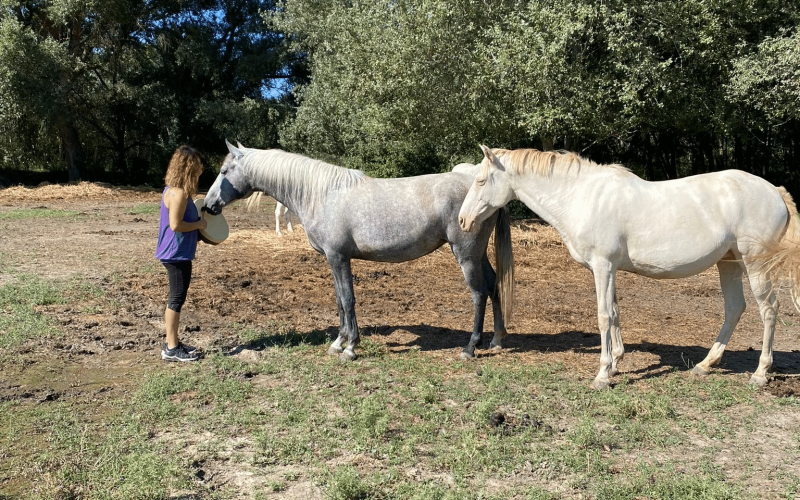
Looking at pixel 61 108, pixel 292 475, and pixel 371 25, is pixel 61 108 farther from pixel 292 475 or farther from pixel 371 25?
pixel 292 475

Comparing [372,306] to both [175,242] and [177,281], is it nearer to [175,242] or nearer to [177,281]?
[177,281]

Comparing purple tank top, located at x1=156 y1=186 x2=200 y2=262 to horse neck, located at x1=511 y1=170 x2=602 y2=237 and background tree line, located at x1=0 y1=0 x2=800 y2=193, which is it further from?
background tree line, located at x1=0 y1=0 x2=800 y2=193

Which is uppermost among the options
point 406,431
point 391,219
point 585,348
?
point 391,219

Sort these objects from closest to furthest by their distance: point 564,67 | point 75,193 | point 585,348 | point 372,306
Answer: point 585,348 → point 372,306 → point 564,67 → point 75,193

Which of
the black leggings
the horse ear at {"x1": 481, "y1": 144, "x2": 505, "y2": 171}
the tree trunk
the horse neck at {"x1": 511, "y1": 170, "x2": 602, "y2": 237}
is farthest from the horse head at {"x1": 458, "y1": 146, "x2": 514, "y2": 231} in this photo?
the tree trunk

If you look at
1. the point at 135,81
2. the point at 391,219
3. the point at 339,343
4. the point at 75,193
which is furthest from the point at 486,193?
the point at 135,81

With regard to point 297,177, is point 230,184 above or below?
below

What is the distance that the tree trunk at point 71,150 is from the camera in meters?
25.8

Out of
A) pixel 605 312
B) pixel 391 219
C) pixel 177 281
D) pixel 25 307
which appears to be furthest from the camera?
pixel 25 307

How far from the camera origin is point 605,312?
5.15m

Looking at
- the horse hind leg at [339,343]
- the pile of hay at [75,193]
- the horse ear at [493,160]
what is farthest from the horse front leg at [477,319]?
the pile of hay at [75,193]

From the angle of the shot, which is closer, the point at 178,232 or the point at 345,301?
the point at 178,232

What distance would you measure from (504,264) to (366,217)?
146 centimetres

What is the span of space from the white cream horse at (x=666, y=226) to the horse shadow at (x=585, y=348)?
58 centimetres
